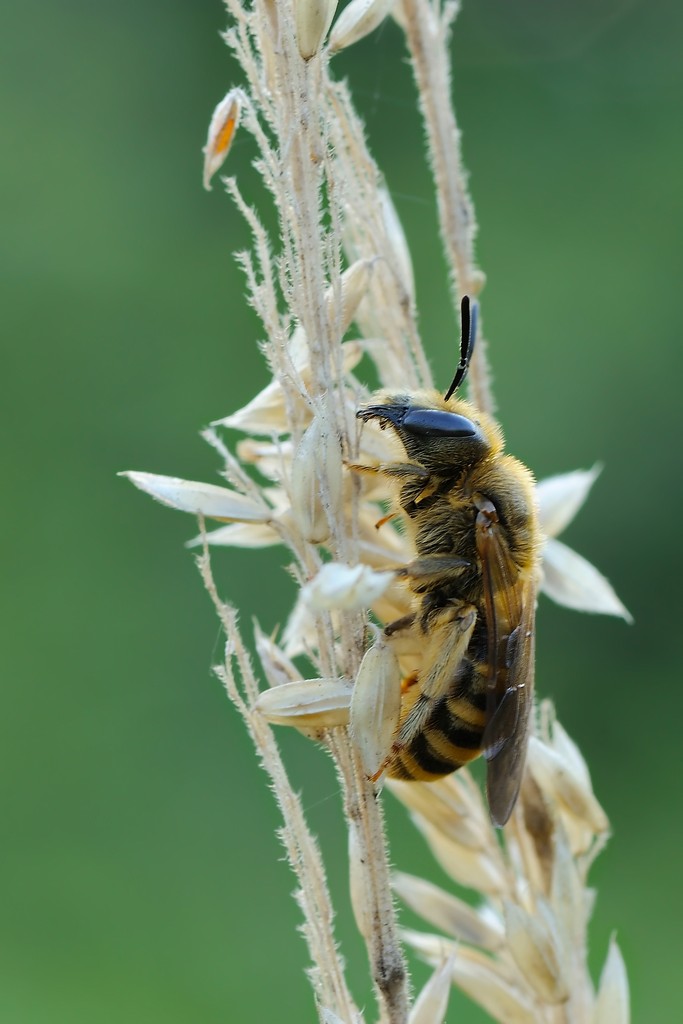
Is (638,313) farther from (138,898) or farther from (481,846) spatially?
(481,846)

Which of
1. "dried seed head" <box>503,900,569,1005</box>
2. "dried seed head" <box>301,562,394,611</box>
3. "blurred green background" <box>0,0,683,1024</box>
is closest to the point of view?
"dried seed head" <box>301,562,394,611</box>

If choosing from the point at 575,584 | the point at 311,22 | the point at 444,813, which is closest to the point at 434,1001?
the point at 444,813

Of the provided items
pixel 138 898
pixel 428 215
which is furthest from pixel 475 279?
pixel 428 215

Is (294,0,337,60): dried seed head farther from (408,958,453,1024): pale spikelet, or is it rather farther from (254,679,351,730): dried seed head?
(408,958,453,1024): pale spikelet

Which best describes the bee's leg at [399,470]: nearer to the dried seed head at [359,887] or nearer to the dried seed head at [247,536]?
the dried seed head at [247,536]

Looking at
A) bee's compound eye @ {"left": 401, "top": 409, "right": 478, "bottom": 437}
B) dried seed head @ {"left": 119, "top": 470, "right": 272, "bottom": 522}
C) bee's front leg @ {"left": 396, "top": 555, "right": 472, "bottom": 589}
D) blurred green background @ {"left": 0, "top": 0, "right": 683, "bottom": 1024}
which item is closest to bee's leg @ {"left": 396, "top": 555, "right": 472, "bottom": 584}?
bee's front leg @ {"left": 396, "top": 555, "right": 472, "bottom": 589}

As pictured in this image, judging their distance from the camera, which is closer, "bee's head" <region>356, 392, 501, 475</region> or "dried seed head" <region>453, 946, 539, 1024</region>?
"dried seed head" <region>453, 946, 539, 1024</region>
